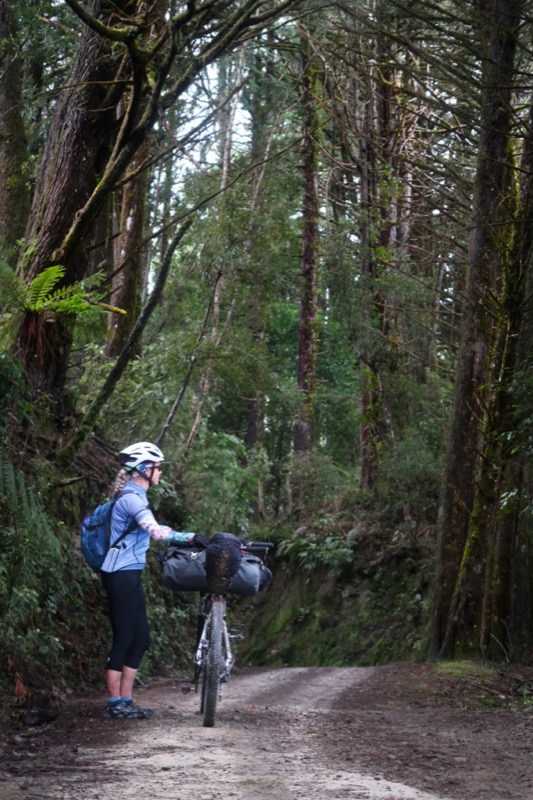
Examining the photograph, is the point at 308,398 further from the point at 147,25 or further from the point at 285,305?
the point at 147,25

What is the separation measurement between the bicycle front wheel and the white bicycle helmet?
1.27 meters

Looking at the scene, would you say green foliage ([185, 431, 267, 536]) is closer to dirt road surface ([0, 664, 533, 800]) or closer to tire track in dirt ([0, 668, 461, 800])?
dirt road surface ([0, 664, 533, 800])

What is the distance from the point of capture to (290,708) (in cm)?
970

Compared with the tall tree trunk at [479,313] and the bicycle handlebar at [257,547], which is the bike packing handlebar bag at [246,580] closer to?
the bicycle handlebar at [257,547]

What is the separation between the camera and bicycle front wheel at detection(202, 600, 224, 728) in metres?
7.83

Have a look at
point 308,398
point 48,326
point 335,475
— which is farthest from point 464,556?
point 308,398

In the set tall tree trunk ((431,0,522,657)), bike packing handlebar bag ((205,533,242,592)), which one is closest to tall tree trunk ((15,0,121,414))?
bike packing handlebar bag ((205,533,242,592))

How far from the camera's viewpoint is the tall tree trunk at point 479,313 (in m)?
13.3

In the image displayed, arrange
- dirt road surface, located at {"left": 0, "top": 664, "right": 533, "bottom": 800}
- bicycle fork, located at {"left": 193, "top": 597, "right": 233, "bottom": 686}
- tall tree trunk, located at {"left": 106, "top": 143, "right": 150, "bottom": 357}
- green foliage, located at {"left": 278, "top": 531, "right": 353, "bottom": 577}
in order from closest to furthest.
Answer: dirt road surface, located at {"left": 0, "top": 664, "right": 533, "bottom": 800}
bicycle fork, located at {"left": 193, "top": 597, "right": 233, "bottom": 686}
tall tree trunk, located at {"left": 106, "top": 143, "right": 150, "bottom": 357}
green foliage, located at {"left": 278, "top": 531, "right": 353, "bottom": 577}

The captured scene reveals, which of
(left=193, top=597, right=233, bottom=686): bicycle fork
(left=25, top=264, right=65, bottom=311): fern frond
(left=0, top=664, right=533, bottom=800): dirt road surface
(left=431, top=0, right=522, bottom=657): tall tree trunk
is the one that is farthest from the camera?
(left=431, top=0, right=522, bottom=657): tall tree trunk

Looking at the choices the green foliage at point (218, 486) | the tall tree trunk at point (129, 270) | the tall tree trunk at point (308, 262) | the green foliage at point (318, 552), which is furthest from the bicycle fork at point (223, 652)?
the tall tree trunk at point (308, 262)

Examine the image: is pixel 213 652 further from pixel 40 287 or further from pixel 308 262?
pixel 308 262

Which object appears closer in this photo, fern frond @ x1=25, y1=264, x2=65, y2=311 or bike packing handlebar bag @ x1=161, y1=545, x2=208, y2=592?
bike packing handlebar bag @ x1=161, y1=545, x2=208, y2=592

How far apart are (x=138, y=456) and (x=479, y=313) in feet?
21.3
